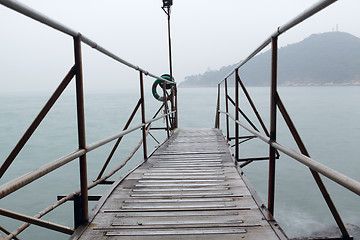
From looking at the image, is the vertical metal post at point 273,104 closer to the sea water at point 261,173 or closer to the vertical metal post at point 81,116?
the vertical metal post at point 81,116

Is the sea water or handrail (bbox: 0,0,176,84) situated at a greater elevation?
handrail (bbox: 0,0,176,84)

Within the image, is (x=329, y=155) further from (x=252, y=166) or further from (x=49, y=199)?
(x=49, y=199)

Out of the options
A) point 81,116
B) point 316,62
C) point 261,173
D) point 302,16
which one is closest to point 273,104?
point 302,16

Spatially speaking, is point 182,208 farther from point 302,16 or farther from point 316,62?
point 316,62

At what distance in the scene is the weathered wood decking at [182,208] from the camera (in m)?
1.54

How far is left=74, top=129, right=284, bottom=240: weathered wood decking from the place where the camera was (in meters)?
1.54

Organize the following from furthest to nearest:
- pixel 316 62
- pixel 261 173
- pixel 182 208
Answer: pixel 316 62 < pixel 261 173 < pixel 182 208

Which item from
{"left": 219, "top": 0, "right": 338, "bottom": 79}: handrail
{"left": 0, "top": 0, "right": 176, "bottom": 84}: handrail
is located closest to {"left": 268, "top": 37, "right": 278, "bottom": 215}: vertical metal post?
{"left": 219, "top": 0, "right": 338, "bottom": 79}: handrail

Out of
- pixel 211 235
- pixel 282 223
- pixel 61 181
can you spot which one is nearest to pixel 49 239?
pixel 61 181

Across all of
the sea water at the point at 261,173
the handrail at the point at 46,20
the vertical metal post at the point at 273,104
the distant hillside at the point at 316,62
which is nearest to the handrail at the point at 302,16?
Result: the vertical metal post at the point at 273,104

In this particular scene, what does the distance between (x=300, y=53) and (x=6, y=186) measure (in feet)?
530

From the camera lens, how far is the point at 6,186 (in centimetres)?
92

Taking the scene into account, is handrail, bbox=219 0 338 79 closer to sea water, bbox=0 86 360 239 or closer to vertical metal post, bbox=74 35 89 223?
vertical metal post, bbox=74 35 89 223

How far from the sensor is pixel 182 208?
1.88 m
